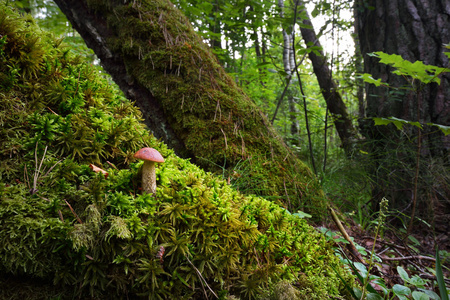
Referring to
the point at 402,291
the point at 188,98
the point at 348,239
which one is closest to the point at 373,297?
the point at 402,291

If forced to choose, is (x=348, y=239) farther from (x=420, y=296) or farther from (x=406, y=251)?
(x=406, y=251)

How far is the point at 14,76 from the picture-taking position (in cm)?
132

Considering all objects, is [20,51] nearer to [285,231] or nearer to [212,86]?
[212,86]

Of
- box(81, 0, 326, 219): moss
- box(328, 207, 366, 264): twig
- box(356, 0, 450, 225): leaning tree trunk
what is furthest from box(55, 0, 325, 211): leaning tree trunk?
box(356, 0, 450, 225): leaning tree trunk

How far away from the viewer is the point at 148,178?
118 cm

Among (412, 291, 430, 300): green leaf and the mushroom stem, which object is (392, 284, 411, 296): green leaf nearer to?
(412, 291, 430, 300): green leaf

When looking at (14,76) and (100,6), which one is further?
(100,6)

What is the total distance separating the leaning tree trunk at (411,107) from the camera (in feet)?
10.0

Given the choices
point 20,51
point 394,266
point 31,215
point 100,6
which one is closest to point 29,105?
point 20,51

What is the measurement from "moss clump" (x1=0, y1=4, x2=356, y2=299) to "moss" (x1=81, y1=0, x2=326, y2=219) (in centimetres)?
73

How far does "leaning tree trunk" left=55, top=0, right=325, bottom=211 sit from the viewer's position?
2307 millimetres

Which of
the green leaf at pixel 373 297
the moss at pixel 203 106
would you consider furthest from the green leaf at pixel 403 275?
the moss at pixel 203 106

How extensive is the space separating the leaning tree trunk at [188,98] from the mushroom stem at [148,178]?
97cm

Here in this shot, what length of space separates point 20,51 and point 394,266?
3.20 m
